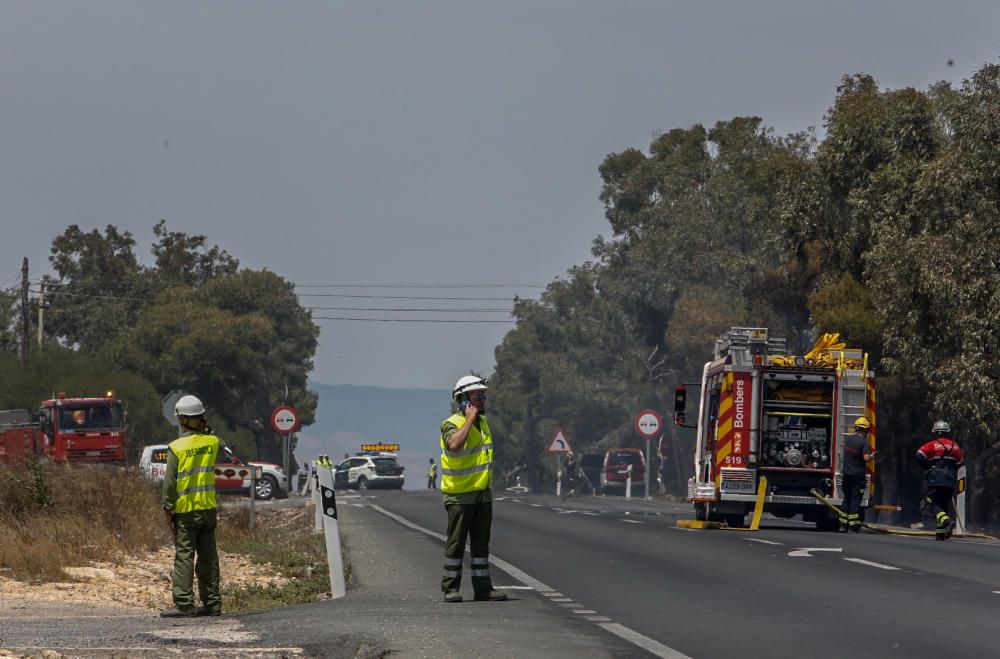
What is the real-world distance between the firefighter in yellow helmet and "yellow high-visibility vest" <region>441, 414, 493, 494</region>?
13.5m

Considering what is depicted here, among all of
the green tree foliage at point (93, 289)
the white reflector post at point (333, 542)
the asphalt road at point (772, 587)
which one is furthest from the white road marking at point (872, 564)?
the green tree foliage at point (93, 289)

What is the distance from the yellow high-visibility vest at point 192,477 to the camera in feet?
42.2

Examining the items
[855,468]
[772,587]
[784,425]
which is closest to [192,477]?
[772,587]

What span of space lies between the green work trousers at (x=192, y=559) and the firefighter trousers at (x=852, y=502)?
47.2ft

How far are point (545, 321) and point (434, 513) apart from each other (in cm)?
7169

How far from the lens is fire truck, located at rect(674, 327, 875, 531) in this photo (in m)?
25.7

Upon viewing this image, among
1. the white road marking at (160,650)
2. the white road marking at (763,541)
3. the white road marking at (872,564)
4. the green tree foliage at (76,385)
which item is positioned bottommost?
the white road marking at (160,650)

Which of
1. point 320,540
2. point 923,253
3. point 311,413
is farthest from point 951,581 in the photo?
point 311,413

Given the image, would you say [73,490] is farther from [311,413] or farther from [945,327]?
[311,413]

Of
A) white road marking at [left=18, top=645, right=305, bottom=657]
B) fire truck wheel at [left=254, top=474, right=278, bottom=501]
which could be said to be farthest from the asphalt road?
fire truck wheel at [left=254, top=474, right=278, bottom=501]

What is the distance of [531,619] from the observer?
11844mm

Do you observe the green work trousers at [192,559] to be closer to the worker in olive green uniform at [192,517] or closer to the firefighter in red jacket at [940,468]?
the worker in olive green uniform at [192,517]

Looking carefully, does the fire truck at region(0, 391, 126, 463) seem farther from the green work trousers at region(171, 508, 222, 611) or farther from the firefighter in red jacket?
the green work trousers at region(171, 508, 222, 611)

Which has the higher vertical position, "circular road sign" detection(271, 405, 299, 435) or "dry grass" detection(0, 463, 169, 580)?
"circular road sign" detection(271, 405, 299, 435)
